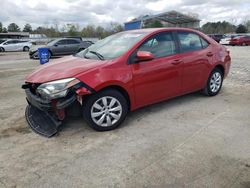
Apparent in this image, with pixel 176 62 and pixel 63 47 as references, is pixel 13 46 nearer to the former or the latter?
pixel 63 47

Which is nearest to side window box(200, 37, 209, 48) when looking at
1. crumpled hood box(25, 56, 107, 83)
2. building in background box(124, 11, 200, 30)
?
crumpled hood box(25, 56, 107, 83)

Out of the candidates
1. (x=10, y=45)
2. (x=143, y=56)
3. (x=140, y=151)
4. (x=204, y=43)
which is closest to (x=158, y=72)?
(x=143, y=56)

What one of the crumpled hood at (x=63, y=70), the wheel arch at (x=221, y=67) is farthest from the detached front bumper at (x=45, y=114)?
the wheel arch at (x=221, y=67)

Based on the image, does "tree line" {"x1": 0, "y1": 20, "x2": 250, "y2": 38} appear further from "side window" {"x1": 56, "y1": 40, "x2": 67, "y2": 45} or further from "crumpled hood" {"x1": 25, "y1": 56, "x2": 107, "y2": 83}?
"crumpled hood" {"x1": 25, "y1": 56, "x2": 107, "y2": 83}

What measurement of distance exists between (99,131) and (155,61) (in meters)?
1.53

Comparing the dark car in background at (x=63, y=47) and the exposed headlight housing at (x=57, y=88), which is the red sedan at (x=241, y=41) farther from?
the exposed headlight housing at (x=57, y=88)

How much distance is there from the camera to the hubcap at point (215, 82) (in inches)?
213

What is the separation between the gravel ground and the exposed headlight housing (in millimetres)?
672

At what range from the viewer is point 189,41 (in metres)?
4.91

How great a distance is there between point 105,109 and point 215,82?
3019 millimetres

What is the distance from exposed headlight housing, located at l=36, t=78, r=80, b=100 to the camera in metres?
3.38

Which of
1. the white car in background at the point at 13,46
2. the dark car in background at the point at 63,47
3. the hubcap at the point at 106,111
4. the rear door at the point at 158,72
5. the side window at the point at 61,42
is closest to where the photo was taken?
the hubcap at the point at 106,111

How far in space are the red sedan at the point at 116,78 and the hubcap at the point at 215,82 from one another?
477 millimetres

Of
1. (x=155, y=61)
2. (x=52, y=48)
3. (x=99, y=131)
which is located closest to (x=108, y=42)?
(x=155, y=61)
